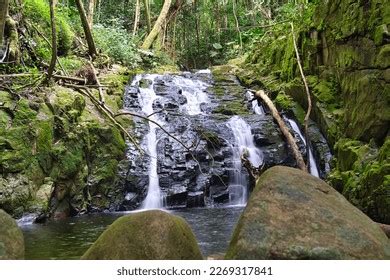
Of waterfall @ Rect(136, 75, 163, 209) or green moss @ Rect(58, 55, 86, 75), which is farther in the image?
green moss @ Rect(58, 55, 86, 75)

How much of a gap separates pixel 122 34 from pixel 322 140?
9.85m

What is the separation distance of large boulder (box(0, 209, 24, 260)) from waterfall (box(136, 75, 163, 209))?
4.30 meters

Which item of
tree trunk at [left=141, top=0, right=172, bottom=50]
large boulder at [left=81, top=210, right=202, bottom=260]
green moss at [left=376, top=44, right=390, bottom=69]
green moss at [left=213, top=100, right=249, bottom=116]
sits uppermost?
tree trunk at [left=141, top=0, right=172, bottom=50]

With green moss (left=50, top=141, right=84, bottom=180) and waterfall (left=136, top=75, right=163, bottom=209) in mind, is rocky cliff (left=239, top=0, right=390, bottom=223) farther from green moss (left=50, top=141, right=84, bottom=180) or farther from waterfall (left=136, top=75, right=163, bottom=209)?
green moss (left=50, top=141, right=84, bottom=180)

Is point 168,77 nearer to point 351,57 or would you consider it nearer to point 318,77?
point 318,77

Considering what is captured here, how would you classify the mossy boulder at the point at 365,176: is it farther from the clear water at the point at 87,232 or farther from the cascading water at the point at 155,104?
the cascading water at the point at 155,104

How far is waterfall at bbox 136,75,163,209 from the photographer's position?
9492 mm

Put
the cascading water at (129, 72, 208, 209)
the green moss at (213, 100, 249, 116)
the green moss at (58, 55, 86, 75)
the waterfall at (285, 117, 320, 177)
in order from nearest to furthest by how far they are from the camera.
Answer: the cascading water at (129, 72, 208, 209), the waterfall at (285, 117, 320, 177), the green moss at (58, 55, 86, 75), the green moss at (213, 100, 249, 116)

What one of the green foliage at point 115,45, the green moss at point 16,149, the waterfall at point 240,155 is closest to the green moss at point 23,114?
the green moss at point 16,149

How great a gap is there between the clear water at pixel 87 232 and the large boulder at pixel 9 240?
1481 mm

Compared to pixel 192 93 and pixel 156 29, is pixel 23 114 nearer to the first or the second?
pixel 192 93

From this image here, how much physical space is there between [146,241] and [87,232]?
148 inches

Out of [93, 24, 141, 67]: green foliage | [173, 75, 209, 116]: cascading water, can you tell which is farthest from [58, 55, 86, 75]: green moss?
[173, 75, 209, 116]: cascading water

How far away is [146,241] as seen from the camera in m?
3.42
